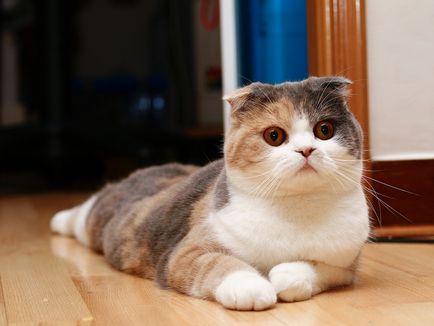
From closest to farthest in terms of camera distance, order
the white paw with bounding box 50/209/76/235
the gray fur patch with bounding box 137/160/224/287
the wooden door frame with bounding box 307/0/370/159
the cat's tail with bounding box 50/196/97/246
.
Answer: the gray fur patch with bounding box 137/160/224/287 < the wooden door frame with bounding box 307/0/370/159 < the cat's tail with bounding box 50/196/97/246 < the white paw with bounding box 50/209/76/235

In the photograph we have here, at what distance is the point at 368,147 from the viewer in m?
2.03

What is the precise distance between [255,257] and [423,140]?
2.82 ft

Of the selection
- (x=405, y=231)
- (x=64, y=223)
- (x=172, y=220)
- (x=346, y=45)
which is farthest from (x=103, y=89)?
(x=172, y=220)

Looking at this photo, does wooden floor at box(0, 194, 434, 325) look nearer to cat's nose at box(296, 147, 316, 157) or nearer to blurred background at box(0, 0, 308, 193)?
cat's nose at box(296, 147, 316, 157)

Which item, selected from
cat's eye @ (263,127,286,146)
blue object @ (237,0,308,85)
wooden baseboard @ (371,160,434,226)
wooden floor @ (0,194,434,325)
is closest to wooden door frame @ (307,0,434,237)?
wooden baseboard @ (371,160,434,226)

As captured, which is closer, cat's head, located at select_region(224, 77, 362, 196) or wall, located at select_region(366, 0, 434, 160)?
cat's head, located at select_region(224, 77, 362, 196)

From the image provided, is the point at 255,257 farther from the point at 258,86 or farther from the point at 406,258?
the point at 406,258

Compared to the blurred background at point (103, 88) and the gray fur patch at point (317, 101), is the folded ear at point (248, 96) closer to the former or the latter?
the gray fur patch at point (317, 101)

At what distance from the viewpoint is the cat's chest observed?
4.47 feet

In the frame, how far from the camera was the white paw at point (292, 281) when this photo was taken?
131cm

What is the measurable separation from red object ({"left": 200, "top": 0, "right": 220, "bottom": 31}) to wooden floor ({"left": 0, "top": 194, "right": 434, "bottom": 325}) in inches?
63.5

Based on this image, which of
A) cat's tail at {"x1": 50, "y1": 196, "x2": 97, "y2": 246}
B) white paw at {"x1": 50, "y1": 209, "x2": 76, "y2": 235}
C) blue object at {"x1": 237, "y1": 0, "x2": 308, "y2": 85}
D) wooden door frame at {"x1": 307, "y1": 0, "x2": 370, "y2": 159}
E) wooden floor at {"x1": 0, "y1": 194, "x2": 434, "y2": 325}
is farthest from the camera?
blue object at {"x1": 237, "y1": 0, "x2": 308, "y2": 85}

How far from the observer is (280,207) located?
1.37 metres

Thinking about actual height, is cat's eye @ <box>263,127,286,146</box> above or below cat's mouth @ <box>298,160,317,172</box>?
above
